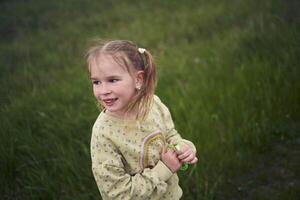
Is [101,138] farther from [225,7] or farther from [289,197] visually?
[225,7]

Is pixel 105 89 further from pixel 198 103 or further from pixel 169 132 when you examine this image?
pixel 198 103

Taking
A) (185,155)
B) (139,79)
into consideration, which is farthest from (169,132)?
(139,79)

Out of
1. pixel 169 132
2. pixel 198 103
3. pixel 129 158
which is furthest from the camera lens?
pixel 198 103

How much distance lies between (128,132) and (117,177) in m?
0.22

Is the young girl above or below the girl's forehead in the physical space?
below

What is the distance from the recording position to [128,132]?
77.8 inches

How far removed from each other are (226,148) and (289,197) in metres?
0.63

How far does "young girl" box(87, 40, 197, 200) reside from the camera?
1.90 meters

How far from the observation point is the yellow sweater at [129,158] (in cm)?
190

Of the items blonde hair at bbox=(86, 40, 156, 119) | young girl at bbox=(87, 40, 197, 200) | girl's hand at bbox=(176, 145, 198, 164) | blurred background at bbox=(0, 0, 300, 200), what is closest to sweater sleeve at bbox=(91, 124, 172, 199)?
young girl at bbox=(87, 40, 197, 200)

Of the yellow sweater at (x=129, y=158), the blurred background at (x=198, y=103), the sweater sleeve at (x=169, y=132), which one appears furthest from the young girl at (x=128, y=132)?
the blurred background at (x=198, y=103)

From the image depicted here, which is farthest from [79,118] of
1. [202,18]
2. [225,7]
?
[225,7]

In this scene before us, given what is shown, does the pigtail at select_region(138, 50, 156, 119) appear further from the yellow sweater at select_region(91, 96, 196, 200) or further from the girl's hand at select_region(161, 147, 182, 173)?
the girl's hand at select_region(161, 147, 182, 173)

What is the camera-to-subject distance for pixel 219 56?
4.70 meters
